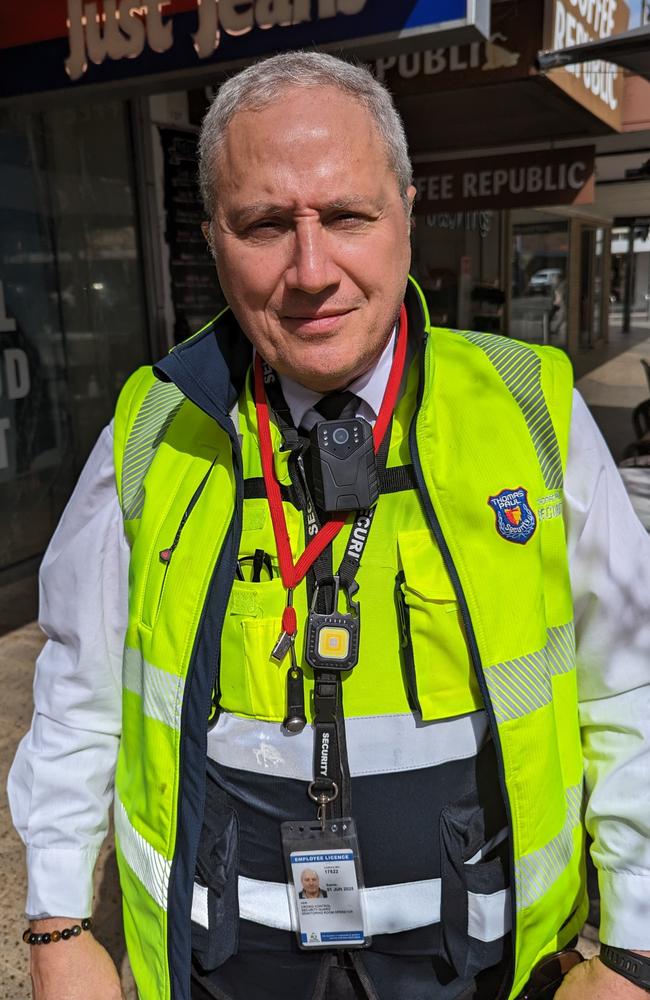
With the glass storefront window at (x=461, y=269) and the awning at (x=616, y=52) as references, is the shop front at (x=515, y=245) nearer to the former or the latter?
the glass storefront window at (x=461, y=269)

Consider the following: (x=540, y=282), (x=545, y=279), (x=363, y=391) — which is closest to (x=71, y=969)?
(x=363, y=391)

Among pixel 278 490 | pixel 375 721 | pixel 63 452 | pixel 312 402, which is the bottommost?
pixel 63 452

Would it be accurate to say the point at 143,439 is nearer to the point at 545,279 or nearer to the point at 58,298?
the point at 58,298

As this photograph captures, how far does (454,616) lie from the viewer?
4.07ft

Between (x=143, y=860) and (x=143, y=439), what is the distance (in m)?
0.71

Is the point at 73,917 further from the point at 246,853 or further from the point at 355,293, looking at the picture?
the point at 355,293

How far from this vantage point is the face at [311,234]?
4.01 ft

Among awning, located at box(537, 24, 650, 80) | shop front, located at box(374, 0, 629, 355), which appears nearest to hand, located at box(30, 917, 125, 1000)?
awning, located at box(537, 24, 650, 80)

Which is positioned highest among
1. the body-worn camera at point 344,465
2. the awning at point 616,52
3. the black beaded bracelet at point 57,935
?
the awning at point 616,52

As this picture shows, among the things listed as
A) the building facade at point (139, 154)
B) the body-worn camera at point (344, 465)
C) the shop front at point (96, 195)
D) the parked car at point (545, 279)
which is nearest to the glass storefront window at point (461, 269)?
the parked car at point (545, 279)

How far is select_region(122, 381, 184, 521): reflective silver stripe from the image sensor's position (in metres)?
1.43

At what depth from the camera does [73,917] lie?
1431 millimetres

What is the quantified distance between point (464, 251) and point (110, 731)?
43.5 feet

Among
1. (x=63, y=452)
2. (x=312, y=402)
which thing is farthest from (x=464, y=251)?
(x=312, y=402)
